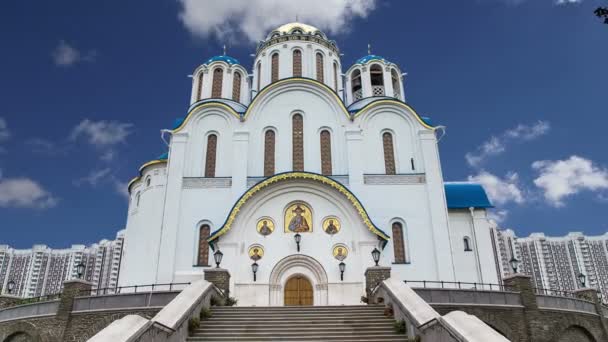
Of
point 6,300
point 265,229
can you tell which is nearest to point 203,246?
point 265,229

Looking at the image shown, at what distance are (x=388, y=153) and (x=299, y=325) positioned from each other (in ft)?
41.5

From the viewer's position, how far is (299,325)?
1088 cm

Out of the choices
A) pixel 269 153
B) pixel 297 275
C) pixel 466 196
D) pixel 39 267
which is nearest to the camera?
pixel 297 275

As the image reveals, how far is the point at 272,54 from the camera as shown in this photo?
26.5m

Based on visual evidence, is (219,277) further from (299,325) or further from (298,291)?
(298,291)

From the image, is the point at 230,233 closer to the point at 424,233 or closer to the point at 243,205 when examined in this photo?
the point at 243,205

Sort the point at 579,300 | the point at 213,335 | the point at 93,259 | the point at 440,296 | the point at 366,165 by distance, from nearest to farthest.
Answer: the point at 213,335 < the point at 440,296 < the point at 579,300 < the point at 366,165 < the point at 93,259

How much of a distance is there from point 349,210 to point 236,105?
32.4 feet

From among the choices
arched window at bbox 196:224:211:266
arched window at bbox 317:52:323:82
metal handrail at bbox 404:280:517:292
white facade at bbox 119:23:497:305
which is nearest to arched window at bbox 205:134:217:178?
white facade at bbox 119:23:497:305

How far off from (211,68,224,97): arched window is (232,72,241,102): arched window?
77 cm

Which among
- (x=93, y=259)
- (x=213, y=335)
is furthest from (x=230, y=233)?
(x=93, y=259)

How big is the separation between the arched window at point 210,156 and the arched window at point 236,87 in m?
4.30

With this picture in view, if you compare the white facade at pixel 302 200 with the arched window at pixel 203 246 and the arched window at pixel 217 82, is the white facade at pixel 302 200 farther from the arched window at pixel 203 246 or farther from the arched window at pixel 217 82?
the arched window at pixel 217 82

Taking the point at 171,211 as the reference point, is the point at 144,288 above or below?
below
